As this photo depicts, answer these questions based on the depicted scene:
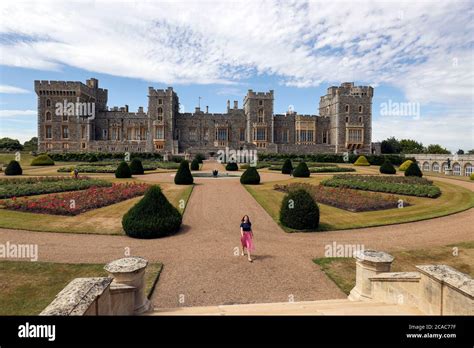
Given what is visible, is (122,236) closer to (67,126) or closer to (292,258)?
(292,258)

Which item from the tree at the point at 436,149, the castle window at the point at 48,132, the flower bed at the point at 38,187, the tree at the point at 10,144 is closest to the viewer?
the flower bed at the point at 38,187

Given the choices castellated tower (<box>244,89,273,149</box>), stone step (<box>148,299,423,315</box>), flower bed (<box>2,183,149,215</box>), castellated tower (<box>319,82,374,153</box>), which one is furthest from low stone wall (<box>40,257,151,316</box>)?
castellated tower (<box>319,82,374,153</box>)

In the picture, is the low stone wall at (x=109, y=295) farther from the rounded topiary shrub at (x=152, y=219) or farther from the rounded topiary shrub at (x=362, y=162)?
the rounded topiary shrub at (x=362, y=162)

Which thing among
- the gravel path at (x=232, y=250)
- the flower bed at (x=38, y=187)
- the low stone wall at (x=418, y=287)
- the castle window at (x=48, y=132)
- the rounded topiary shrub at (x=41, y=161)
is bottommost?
the gravel path at (x=232, y=250)

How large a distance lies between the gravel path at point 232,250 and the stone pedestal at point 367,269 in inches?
29.3

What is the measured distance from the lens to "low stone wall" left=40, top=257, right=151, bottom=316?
13.1ft

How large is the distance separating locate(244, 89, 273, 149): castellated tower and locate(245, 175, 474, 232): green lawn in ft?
148

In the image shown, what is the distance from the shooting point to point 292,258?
35.1 ft

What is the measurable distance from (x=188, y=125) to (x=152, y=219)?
57.8m

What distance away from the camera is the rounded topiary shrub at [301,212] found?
14.0 m

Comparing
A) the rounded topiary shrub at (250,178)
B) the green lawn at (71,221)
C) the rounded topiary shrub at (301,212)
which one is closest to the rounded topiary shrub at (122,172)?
the rounded topiary shrub at (250,178)

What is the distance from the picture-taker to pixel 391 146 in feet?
292

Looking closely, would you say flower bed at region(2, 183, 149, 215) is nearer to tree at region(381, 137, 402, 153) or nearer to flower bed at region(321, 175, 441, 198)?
flower bed at region(321, 175, 441, 198)
